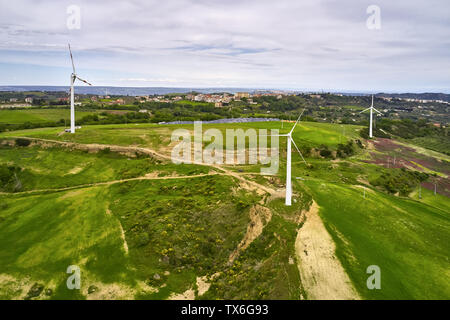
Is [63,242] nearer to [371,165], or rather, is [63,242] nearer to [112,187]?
[112,187]

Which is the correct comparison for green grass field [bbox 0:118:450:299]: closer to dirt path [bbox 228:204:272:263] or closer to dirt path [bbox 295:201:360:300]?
dirt path [bbox 228:204:272:263]

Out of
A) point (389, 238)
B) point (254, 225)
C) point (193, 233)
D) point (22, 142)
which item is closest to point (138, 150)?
point (22, 142)

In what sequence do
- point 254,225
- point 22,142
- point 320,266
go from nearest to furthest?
point 320,266, point 254,225, point 22,142

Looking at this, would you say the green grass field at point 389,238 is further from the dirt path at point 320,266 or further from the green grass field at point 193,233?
the dirt path at point 320,266

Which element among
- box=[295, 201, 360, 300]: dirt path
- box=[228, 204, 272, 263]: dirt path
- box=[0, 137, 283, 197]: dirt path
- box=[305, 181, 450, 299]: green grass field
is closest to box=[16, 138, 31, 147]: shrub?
box=[0, 137, 283, 197]: dirt path

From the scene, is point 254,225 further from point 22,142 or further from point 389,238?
point 22,142

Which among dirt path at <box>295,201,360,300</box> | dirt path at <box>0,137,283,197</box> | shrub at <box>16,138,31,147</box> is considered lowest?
dirt path at <box>295,201,360,300</box>
